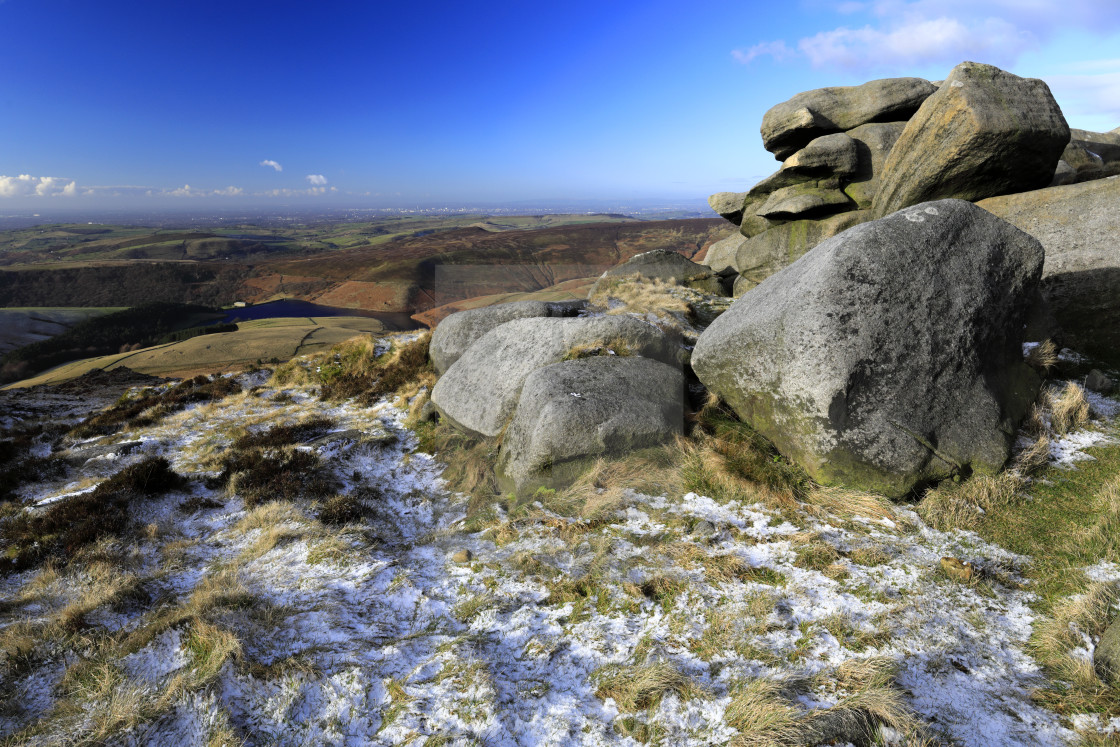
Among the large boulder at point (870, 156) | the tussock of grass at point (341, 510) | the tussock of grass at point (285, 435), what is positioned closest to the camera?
the tussock of grass at point (341, 510)

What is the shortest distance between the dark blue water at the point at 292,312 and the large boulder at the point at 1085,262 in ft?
214

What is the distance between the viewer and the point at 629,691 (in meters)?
3.91

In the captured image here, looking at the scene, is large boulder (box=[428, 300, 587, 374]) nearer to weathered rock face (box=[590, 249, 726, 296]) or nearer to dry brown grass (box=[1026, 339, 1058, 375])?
dry brown grass (box=[1026, 339, 1058, 375])

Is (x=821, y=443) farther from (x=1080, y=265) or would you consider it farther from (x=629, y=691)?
(x=1080, y=265)

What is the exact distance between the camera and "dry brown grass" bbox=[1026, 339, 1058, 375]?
8.23m

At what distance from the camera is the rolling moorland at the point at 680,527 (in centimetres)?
379

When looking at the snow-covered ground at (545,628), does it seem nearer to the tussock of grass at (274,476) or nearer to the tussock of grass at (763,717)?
the tussock of grass at (763,717)

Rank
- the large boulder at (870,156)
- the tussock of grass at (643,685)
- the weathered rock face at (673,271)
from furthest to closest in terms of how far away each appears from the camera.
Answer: the weathered rock face at (673,271) < the large boulder at (870,156) < the tussock of grass at (643,685)

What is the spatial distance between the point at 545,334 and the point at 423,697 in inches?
291

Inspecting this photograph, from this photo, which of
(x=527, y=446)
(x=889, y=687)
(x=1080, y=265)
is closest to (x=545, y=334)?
(x=527, y=446)

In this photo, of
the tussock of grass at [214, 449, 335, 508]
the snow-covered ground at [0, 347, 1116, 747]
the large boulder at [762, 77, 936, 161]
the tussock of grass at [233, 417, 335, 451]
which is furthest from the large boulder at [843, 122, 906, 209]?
the tussock of grass at [214, 449, 335, 508]

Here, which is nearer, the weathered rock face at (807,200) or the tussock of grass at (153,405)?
the tussock of grass at (153,405)

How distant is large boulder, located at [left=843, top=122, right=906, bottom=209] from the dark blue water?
193 ft

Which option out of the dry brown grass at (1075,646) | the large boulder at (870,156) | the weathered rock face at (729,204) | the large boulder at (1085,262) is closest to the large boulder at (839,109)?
the large boulder at (870,156)
